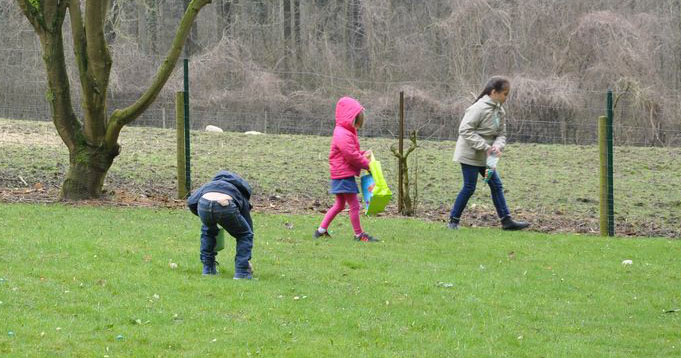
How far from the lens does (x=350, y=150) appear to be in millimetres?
10602

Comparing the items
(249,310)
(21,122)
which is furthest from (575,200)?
(21,122)

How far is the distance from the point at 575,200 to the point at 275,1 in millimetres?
26668

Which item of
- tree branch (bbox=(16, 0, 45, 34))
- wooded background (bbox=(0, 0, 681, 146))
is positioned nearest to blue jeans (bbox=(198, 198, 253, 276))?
tree branch (bbox=(16, 0, 45, 34))

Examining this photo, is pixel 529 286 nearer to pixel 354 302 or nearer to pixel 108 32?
pixel 354 302

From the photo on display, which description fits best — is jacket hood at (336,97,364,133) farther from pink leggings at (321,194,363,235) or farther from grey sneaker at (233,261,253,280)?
grey sneaker at (233,261,253,280)

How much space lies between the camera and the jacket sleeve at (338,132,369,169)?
10.6m

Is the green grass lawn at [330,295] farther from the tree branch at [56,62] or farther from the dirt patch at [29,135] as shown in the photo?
the dirt patch at [29,135]

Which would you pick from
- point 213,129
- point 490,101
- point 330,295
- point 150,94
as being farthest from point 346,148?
point 213,129

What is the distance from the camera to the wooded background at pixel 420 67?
24781 mm

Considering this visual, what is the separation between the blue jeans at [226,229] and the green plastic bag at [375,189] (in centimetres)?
296

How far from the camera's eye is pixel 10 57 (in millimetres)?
26297

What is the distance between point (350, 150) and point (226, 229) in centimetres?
288

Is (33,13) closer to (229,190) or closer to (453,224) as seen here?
(453,224)

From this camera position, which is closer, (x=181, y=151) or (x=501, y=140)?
(x=501, y=140)
